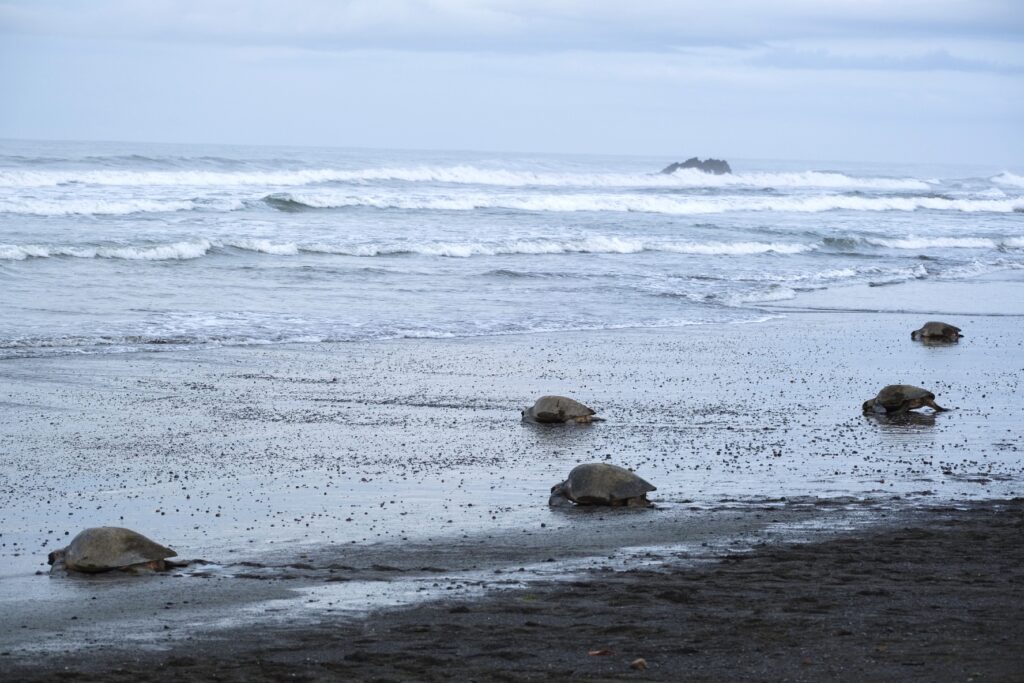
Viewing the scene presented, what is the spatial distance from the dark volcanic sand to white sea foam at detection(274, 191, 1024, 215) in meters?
34.9

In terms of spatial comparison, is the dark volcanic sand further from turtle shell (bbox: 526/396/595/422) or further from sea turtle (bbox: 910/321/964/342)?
sea turtle (bbox: 910/321/964/342)

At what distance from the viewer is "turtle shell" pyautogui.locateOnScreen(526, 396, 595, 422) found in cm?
1081

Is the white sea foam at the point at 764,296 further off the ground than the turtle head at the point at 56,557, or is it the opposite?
the white sea foam at the point at 764,296

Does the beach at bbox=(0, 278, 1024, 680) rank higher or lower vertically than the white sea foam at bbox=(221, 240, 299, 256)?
lower

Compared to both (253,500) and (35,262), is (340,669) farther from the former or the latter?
(35,262)

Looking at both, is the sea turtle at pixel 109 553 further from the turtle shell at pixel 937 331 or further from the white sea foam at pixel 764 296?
the white sea foam at pixel 764 296

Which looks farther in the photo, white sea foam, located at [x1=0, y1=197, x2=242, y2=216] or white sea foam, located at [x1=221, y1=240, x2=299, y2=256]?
white sea foam, located at [x1=0, y1=197, x2=242, y2=216]

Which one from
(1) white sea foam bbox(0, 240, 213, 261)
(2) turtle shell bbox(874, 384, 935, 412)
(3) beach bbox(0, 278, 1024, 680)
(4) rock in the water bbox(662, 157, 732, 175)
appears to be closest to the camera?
(3) beach bbox(0, 278, 1024, 680)

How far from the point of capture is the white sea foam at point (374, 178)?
4706cm

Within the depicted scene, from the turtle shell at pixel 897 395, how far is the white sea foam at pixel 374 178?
37.8 meters

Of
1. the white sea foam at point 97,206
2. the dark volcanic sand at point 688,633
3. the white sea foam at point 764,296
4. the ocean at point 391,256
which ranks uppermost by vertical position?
the white sea foam at point 97,206

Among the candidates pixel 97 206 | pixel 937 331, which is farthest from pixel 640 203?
pixel 937 331

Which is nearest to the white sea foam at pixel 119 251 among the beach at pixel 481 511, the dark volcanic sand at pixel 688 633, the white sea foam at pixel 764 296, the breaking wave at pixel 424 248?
the breaking wave at pixel 424 248

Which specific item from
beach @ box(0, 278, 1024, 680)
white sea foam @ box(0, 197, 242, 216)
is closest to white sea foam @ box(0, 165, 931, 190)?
white sea foam @ box(0, 197, 242, 216)
